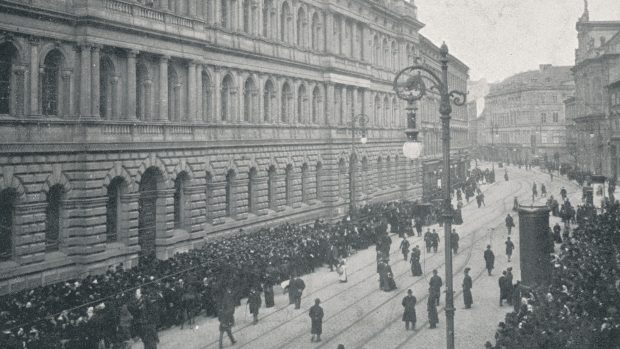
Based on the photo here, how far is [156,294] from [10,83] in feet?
32.7

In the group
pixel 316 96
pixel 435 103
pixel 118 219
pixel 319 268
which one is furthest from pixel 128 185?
pixel 435 103

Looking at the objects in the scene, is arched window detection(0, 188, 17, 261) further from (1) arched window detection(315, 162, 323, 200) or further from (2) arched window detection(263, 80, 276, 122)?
(1) arched window detection(315, 162, 323, 200)

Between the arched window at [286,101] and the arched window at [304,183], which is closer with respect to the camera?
the arched window at [286,101]

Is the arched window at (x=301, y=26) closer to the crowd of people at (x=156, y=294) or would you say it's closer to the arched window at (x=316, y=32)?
the arched window at (x=316, y=32)

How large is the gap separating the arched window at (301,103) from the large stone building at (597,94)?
34759mm

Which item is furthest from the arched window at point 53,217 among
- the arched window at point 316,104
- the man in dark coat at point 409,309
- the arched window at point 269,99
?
the arched window at point 316,104

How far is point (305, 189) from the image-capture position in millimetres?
42375

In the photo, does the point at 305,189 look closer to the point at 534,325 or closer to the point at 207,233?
the point at 207,233

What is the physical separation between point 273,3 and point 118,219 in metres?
17.8

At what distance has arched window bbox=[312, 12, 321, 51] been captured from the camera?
43.1 m

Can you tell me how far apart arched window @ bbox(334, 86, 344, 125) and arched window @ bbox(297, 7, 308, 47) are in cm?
533

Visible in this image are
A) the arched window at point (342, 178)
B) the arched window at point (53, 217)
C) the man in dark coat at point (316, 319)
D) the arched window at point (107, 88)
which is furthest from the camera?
the arched window at point (342, 178)

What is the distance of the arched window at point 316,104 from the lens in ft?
143

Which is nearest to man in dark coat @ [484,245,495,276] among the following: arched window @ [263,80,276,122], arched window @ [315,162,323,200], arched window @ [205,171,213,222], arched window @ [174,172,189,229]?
arched window @ [205,171,213,222]
